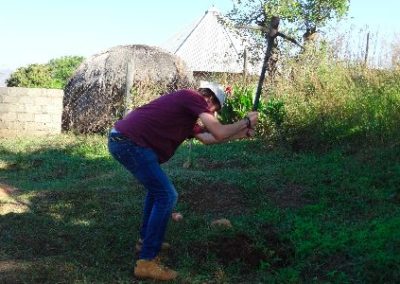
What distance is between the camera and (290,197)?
594 centimetres

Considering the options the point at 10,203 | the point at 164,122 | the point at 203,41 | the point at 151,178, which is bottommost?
the point at 10,203

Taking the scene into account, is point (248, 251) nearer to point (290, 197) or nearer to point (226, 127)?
point (226, 127)

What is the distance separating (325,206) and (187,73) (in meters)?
8.12

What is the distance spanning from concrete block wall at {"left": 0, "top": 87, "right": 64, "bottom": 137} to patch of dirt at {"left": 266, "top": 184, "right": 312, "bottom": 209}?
7.33m

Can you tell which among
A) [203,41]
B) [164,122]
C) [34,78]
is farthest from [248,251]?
[203,41]

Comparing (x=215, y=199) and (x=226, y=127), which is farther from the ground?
(x=226, y=127)

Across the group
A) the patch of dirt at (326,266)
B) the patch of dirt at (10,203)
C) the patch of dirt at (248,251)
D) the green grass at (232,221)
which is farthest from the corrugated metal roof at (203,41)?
the patch of dirt at (326,266)

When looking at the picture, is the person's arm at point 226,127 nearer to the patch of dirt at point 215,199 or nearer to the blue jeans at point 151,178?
the blue jeans at point 151,178

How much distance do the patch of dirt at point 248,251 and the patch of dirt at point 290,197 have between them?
3.50 ft

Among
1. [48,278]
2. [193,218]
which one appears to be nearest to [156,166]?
[48,278]

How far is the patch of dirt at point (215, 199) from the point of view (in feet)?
18.8

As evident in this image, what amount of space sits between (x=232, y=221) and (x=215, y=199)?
2.84 feet

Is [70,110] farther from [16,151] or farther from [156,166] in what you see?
[156,166]

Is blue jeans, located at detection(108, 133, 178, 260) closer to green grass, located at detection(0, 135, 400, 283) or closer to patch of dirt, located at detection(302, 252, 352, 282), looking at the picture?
green grass, located at detection(0, 135, 400, 283)
